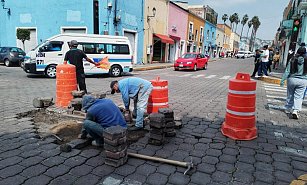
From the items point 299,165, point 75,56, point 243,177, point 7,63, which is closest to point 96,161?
point 243,177

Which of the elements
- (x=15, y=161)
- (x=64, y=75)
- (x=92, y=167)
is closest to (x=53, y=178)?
(x=92, y=167)

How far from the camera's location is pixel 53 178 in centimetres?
304

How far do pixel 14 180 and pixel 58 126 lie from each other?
204 cm

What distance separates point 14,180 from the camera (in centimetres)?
296

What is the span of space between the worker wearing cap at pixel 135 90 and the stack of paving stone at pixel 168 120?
471 mm

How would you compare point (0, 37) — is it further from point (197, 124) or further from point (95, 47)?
point (197, 124)

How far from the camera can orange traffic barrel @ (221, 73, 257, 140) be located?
4320 mm

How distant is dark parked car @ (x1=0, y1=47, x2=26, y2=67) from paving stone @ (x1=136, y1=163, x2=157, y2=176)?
17.8 metres

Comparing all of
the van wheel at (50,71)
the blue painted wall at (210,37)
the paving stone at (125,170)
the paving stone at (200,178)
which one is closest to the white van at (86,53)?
the van wheel at (50,71)

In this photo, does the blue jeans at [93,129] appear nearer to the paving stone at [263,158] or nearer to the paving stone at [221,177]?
the paving stone at [221,177]

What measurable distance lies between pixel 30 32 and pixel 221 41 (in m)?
50.2

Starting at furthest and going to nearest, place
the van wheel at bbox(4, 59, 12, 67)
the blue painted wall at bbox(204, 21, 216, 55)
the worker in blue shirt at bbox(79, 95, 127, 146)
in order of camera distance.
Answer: the blue painted wall at bbox(204, 21, 216, 55)
the van wheel at bbox(4, 59, 12, 67)
the worker in blue shirt at bbox(79, 95, 127, 146)

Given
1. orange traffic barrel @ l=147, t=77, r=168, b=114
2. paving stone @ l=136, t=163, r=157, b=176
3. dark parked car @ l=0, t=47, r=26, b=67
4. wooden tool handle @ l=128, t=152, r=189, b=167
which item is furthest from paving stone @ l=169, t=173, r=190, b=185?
dark parked car @ l=0, t=47, r=26, b=67

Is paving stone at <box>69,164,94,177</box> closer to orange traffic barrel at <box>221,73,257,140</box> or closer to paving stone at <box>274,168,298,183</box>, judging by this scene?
paving stone at <box>274,168,298,183</box>
